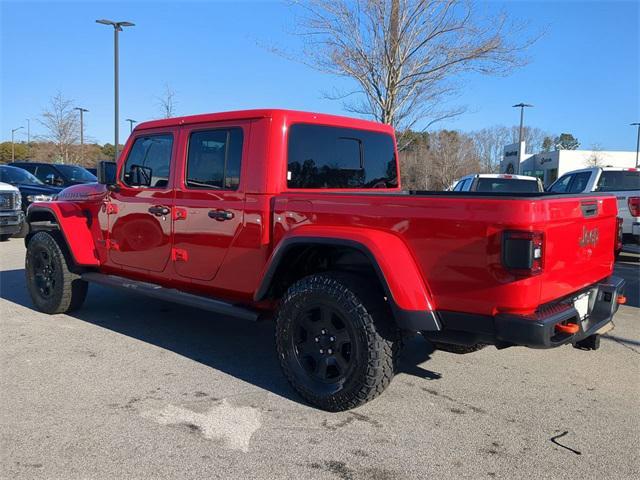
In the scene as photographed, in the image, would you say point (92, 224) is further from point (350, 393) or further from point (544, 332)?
point (544, 332)

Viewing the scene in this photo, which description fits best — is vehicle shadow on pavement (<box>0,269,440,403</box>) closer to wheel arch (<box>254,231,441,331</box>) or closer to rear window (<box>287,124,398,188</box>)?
wheel arch (<box>254,231,441,331</box>)

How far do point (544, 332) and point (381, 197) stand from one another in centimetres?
118

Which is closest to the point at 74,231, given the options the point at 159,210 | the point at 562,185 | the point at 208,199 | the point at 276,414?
the point at 159,210

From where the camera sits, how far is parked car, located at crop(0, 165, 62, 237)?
1373 centimetres

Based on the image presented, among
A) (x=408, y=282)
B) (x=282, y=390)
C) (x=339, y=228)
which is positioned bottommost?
(x=282, y=390)

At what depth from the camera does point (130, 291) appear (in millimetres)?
4934

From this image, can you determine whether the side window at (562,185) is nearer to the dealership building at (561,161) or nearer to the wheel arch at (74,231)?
the wheel arch at (74,231)

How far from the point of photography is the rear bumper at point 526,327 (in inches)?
113

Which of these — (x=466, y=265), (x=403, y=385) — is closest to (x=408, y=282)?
(x=466, y=265)

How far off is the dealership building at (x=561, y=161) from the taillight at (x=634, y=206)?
1495 inches

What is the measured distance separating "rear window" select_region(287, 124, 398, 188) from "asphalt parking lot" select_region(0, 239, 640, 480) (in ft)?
5.07

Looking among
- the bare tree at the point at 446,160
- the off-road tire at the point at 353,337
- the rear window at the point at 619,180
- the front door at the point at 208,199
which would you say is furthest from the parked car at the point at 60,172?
the bare tree at the point at 446,160

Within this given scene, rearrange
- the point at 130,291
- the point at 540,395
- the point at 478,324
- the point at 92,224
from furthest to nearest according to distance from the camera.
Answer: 1. the point at 92,224
2. the point at 130,291
3. the point at 540,395
4. the point at 478,324

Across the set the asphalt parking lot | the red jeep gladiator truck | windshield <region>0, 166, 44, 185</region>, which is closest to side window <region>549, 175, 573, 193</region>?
the asphalt parking lot
